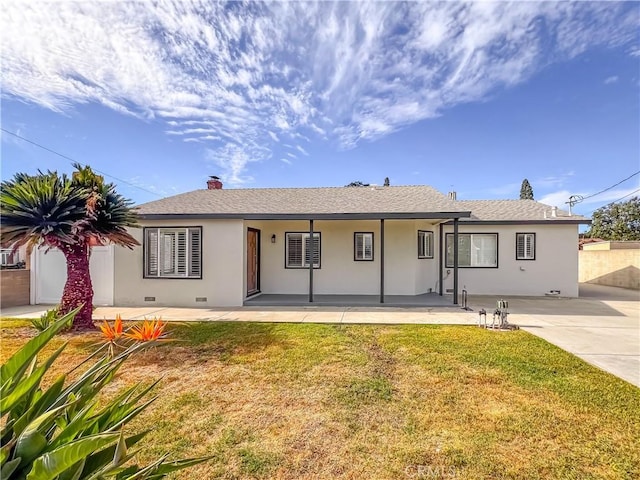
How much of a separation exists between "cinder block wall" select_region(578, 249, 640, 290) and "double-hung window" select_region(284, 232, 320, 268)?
15.9 m

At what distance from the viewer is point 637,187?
947 inches

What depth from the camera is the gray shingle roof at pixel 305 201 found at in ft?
36.3

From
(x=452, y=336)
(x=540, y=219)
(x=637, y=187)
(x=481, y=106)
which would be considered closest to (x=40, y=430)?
(x=452, y=336)

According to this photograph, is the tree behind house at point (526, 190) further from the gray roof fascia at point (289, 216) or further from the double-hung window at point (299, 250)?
the double-hung window at point (299, 250)

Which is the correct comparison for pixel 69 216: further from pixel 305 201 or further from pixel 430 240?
pixel 430 240

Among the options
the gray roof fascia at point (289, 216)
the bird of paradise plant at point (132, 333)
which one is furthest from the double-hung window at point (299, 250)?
the bird of paradise plant at point (132, 333)

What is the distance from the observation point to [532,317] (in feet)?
30.0

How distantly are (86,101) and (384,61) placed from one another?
12.0 m

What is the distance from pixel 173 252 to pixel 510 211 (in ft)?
46.3

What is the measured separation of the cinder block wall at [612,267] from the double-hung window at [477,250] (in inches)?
328

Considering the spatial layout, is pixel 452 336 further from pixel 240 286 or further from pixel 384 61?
pixel 384 61

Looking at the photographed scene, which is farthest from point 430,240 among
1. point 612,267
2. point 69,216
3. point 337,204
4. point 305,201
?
point 69,216

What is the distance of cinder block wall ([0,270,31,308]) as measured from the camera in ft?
34.7

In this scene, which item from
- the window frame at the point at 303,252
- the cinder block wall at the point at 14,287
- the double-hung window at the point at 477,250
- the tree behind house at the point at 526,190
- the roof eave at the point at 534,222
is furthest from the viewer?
the tree behind house at the point at 526,190
